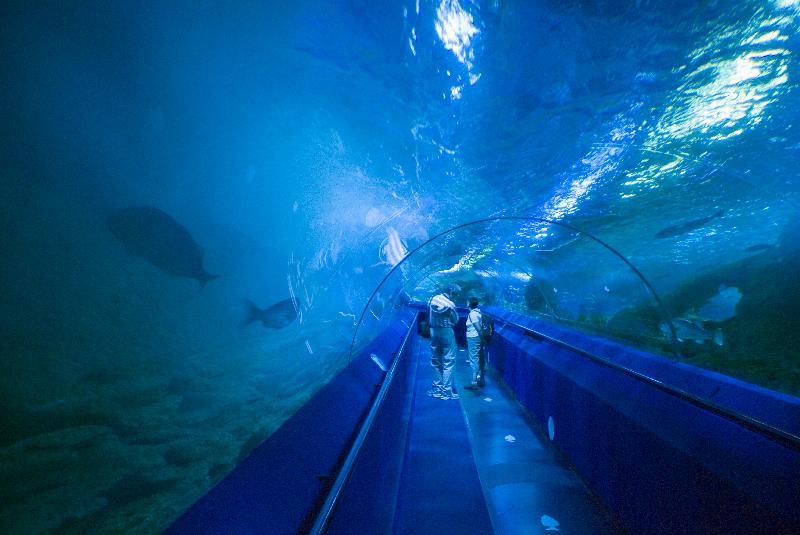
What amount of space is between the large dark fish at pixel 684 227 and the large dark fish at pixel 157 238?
2158 cm

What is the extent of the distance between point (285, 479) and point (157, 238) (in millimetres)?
13232

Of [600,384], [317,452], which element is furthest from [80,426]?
[600,384]

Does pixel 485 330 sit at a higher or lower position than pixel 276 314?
lower

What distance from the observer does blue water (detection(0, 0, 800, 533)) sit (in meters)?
4.95

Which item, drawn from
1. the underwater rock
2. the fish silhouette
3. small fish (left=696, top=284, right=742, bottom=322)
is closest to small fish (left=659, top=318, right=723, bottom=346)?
small fish (left=696, top=284, right=742, bottom=322)

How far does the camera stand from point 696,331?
1026cm

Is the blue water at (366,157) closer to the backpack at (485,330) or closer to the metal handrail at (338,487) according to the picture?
the backpack at (485,330)

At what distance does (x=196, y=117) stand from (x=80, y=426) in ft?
31.8

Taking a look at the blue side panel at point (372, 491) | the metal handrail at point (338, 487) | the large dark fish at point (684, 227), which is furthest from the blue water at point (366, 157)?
the metal handrail at point (338, 487)

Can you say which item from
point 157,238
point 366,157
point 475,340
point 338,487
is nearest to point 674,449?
point 338,487

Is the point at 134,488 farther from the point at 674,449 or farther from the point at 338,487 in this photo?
the point at 674,449

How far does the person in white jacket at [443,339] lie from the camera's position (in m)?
6.70

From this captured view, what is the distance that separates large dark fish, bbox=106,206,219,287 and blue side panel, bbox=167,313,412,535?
1036cm

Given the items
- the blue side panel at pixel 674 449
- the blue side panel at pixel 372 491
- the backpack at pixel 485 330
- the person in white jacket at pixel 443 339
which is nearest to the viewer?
→ the blue side panel at pixel 372 491
